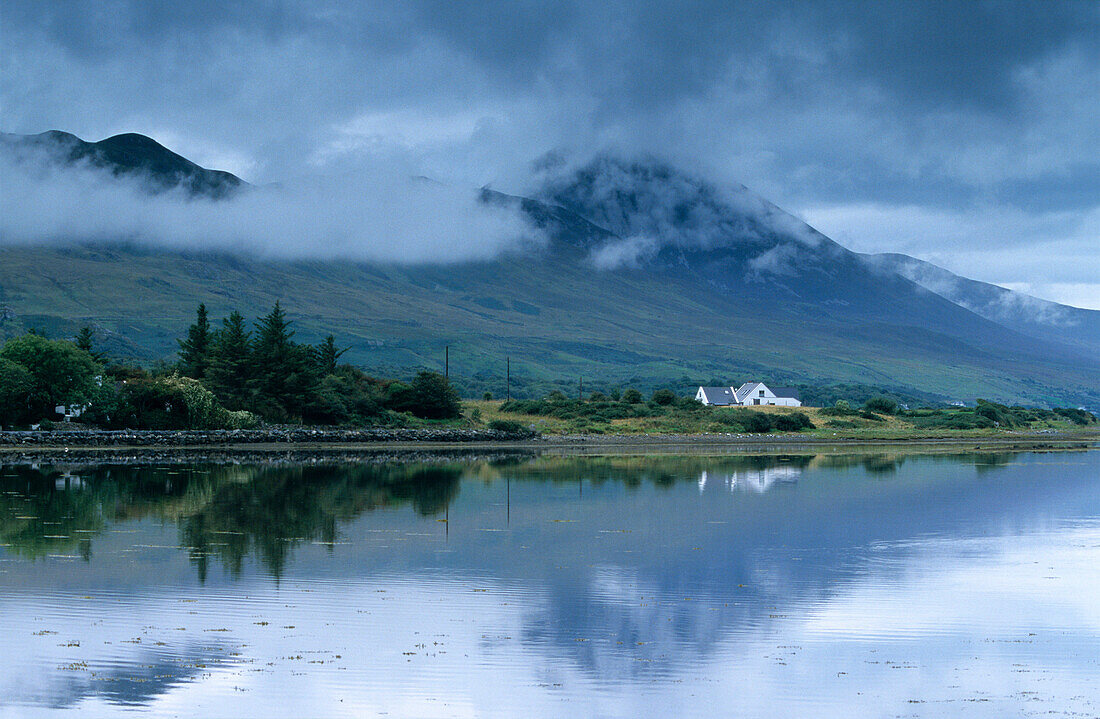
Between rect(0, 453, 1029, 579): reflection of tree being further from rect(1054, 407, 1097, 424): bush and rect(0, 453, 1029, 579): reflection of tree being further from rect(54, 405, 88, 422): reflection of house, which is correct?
rect(1054, 407, 1097, 424): bush

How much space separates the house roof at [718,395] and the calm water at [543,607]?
8459 cm

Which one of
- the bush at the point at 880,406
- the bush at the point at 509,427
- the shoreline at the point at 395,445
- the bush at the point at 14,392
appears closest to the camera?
the shoreline at the point at 395,445

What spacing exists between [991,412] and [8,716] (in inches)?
3830

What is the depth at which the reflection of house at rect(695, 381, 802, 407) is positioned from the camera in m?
112

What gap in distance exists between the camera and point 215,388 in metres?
66.8

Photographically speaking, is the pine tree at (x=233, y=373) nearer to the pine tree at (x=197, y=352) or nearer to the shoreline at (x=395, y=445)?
the pine tree at (x=197, y=352)

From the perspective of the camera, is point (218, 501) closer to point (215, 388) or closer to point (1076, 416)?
point (215, 388)

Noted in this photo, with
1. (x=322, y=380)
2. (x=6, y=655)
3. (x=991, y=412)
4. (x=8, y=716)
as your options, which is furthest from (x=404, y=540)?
(x=991, y=412)

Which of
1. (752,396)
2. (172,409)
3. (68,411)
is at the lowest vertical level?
(68,411)

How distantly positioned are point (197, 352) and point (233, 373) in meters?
6.16

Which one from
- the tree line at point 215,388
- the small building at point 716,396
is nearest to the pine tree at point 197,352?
the tree line at point 215,388

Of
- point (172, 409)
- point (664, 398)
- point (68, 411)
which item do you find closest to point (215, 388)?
point (172, 409)

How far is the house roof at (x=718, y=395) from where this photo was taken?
11700cm

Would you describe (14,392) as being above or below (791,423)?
above
